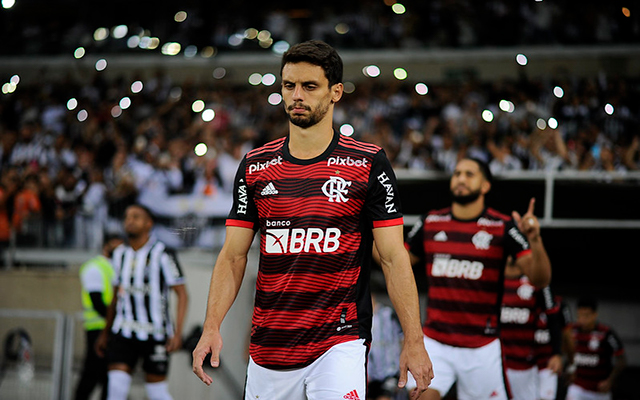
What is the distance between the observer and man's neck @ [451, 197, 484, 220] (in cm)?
582

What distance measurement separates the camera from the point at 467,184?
5793 millimetres

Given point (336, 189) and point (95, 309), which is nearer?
point (336, 189)

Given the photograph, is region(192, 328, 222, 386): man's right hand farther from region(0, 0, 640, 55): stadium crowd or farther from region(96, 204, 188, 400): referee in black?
region(0, 0, 640, 55): stadium crowd

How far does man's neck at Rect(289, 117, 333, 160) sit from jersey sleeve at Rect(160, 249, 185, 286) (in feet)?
12.4

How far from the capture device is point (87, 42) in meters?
22.3

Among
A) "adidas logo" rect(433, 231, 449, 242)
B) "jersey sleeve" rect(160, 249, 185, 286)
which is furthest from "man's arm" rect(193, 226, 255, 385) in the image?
"jersey sleeve" rect(160, 249, 185, 286)

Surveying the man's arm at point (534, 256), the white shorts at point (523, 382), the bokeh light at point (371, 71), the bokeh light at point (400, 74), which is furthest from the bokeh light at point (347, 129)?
the man's arm at point (534, 256)

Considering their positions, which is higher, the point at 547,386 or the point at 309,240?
the point at 309,240

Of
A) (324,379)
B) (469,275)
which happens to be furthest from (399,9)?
(324,379)

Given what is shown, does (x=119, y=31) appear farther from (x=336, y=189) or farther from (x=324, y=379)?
(x=324, y=379)

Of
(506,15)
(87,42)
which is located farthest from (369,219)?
(87,42)

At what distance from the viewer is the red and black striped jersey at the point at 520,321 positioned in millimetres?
7473

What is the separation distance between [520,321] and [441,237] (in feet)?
7.34

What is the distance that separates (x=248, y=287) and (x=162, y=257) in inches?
107
